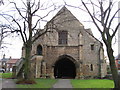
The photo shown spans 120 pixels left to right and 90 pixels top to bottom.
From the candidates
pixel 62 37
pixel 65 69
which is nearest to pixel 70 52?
pixel 62 37

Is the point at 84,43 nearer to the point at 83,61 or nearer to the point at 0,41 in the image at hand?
the point at 83,61

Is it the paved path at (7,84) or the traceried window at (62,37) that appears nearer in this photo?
the paved path at (7,84)

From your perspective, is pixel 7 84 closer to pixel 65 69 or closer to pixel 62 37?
pixel 62 37

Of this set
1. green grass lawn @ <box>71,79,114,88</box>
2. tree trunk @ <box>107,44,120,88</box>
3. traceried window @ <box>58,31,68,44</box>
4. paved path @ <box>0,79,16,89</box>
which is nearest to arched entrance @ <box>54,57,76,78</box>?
traceried window @ <box>58,31,68,44</box>

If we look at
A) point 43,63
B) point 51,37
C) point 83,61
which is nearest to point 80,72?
point 83,61

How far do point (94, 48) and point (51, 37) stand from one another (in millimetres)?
7766

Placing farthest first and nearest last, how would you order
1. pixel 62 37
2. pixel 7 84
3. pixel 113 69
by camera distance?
pixel 62 37, pixel 7 84, pixel 113 69

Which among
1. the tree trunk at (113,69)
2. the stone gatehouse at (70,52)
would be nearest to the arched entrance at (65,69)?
the stone gatehouse at (70,52)

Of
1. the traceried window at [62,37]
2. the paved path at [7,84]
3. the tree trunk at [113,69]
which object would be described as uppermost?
the traceried window at [62,37]

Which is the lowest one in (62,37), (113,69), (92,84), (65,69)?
(92,84)

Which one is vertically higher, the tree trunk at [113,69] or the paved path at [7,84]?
the tree trunk at [113,69]

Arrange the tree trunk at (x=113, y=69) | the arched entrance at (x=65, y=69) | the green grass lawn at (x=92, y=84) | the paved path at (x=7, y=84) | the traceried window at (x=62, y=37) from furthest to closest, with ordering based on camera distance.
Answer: the arched entrance at (x=65, y=69) < the traceried window at (x=62, y=37) < the green grass lawn at (x=92, y=84) < the paved path at (x=7, y=84) < the tree trunk at (x=113, y=69)

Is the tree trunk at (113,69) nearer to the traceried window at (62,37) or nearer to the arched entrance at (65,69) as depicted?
the traceried window at (62,37)

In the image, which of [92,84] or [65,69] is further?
[65,69]
